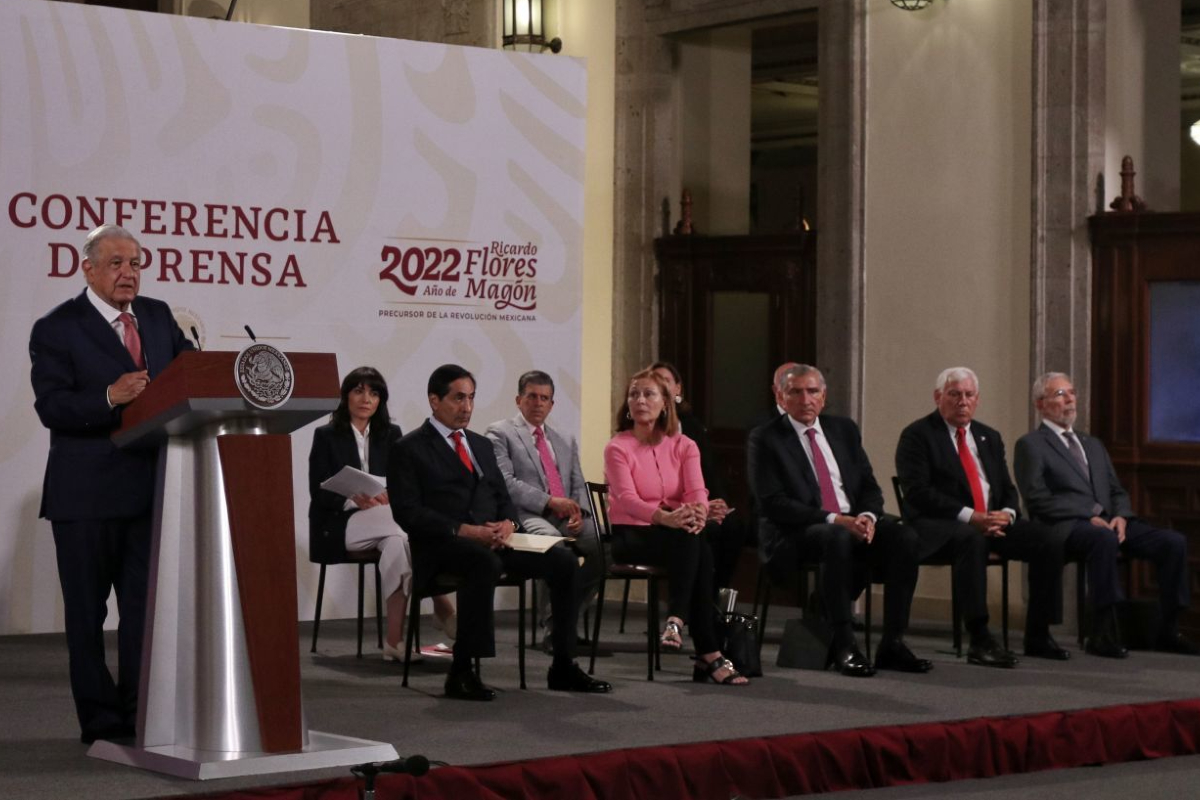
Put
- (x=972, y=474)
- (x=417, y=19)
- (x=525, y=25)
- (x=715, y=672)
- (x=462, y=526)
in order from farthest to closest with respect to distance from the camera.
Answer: (x=417, y=19)
(x=525, y=25)
(x=972, y=474)
(x=715, y=672)
(x=462, y=526)

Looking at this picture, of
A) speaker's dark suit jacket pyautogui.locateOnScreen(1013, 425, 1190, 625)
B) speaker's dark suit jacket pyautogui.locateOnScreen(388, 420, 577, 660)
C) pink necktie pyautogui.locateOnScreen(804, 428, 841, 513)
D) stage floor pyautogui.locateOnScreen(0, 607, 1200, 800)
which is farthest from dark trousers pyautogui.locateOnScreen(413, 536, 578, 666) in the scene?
speaker's dark suit jacket pyautogui.locateOnScreen(1013, 425, 1190, 625)

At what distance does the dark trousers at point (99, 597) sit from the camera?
178 inches

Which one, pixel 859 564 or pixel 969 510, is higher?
pixel 969 510

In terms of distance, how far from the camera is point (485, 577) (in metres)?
5.64

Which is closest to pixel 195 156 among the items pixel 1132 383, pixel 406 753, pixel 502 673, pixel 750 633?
pixel 502 673

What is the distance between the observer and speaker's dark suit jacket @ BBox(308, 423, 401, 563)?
6.64m

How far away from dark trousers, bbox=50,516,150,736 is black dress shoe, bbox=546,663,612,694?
5.34 ft

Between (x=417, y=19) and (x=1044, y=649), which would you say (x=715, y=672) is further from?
(x=417, y=19)

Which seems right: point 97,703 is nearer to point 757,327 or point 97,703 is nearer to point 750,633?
point 750,633

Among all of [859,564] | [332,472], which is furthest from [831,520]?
[332,472]

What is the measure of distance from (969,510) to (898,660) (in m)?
0.74

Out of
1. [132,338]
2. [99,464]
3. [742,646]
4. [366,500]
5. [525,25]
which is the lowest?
[742,646]

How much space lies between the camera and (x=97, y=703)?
4582 millimetres

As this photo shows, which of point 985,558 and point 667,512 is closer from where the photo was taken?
point 667,512
